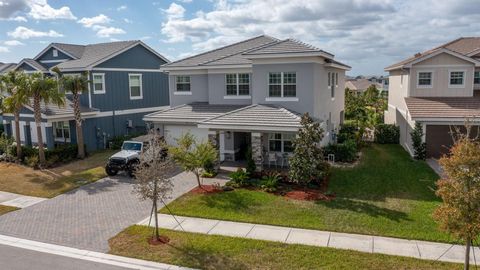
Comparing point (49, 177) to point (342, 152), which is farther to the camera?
point (342, 152)

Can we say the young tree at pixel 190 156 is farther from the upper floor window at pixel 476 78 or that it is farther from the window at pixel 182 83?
the upper floor window at pixel 476 78

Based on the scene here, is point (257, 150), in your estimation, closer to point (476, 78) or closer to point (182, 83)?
point (182, 83)

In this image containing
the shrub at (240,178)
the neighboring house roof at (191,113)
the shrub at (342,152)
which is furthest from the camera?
the neighboring house roof at (191,113)

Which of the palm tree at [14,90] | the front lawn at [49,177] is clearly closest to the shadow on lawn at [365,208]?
the front lawn at [49,177]

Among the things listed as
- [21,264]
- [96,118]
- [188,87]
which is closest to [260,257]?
[21,264]

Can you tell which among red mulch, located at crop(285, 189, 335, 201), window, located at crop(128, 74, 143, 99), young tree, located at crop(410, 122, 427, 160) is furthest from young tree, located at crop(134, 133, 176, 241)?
window, located at crop(128, 74, 143, 99)

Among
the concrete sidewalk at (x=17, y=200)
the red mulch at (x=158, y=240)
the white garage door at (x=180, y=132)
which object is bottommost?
the concrete sidewalk at (x=17, y=200)

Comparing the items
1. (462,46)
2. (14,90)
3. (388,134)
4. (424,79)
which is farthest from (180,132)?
(462,46)
